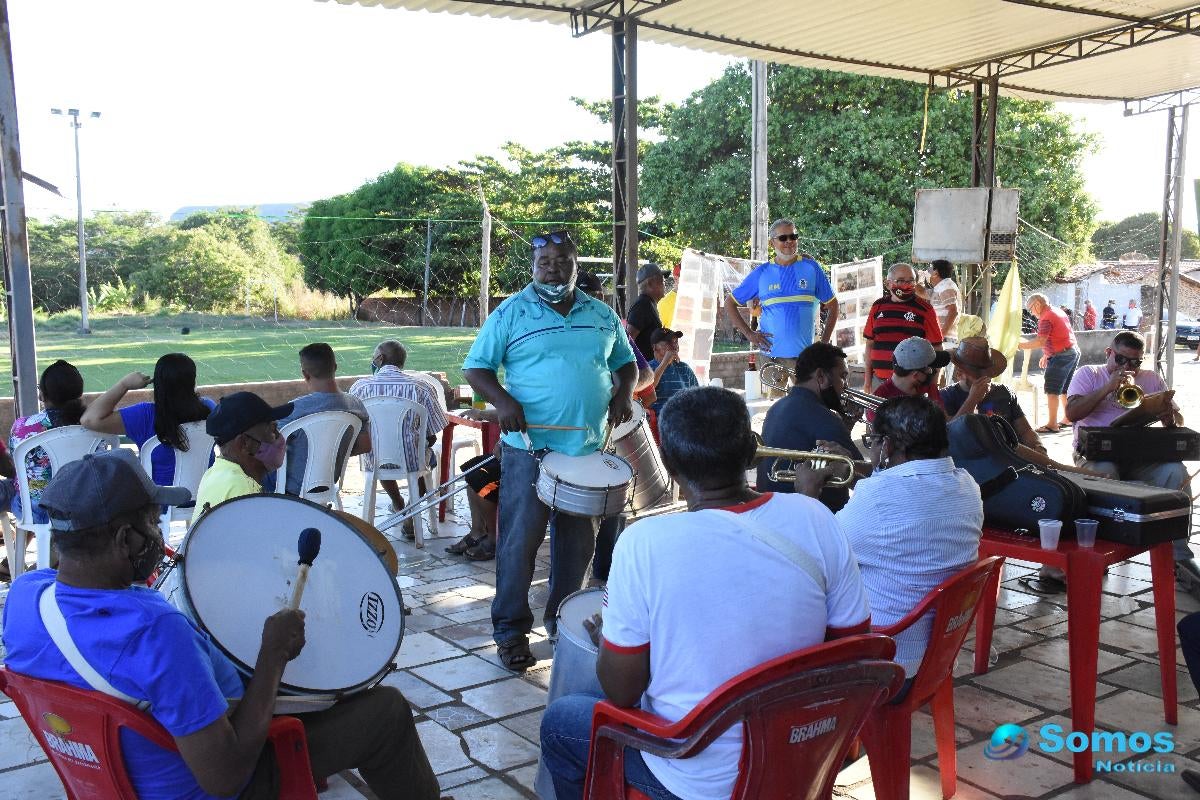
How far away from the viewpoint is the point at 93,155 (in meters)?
22.5

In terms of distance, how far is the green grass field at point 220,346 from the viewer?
20984 millimetres

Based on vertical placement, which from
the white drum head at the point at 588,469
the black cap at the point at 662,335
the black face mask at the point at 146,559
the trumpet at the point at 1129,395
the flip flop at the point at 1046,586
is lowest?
the flip flop at the point at 1046,586

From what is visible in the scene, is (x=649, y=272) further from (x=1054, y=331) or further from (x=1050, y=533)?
(x=1054, y=331)

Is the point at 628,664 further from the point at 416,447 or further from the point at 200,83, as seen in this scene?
the point at 200,83

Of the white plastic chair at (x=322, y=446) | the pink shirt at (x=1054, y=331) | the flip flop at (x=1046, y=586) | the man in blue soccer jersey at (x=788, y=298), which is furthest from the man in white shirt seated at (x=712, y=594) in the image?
the pink shirt at (x=1054, y=331)

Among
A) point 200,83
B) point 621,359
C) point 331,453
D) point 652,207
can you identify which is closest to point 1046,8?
point 621,359

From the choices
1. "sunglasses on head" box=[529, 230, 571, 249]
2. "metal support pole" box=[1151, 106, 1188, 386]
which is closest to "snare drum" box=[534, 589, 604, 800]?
"sunglasses on head" box=[529, 230, 571, 249]

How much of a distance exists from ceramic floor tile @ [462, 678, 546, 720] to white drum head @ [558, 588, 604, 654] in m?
1.30

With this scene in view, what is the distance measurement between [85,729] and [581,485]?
2.22 meters

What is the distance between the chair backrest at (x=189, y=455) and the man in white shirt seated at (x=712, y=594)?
125 inches

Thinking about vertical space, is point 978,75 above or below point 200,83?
below

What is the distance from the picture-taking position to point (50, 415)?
4.79m

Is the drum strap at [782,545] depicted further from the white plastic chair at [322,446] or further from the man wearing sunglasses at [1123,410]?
the man wearing sunglasses at [1123,410]

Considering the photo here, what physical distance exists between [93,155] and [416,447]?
20.0m
